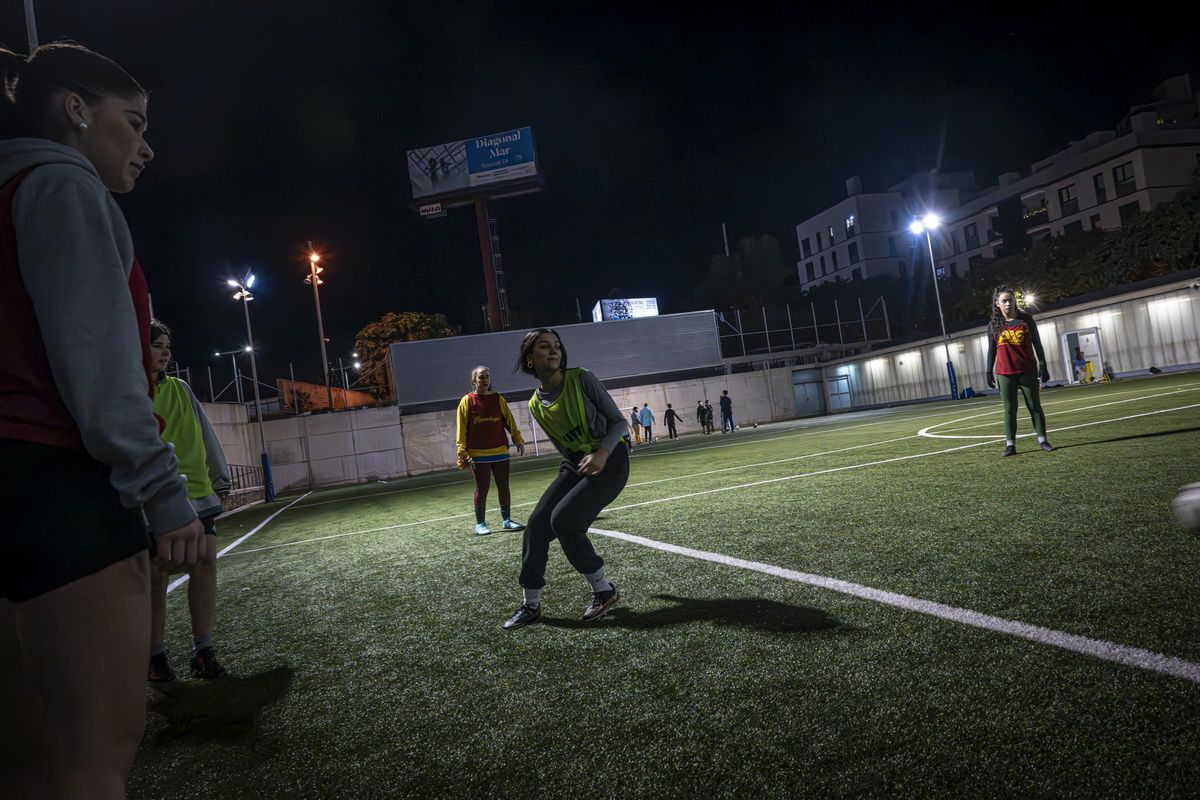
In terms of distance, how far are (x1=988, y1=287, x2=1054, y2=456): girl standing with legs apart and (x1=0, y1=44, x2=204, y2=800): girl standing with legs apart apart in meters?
8.51

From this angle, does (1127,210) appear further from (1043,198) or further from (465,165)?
(465,165)

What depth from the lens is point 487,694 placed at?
112 inches

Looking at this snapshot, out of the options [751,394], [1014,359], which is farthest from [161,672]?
[751,394]

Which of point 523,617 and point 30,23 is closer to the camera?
point 523,617

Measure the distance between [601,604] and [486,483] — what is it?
409 cm

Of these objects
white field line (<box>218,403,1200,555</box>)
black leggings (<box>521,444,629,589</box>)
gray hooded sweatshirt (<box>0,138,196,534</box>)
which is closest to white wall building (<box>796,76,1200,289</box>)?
white field line (<box>218,403,1200,555</box>)

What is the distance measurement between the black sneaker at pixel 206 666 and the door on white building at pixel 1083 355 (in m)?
30.1

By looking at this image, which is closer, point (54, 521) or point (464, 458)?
point (54, 521)

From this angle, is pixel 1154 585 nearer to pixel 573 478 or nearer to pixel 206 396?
pixel 573 478

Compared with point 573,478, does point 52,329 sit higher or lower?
higher

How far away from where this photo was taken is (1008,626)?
276 cm

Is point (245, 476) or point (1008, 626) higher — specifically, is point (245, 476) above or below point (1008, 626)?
above

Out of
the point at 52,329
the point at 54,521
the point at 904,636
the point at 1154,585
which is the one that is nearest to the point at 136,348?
the point at 52,329

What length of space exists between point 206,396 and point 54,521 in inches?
1238
